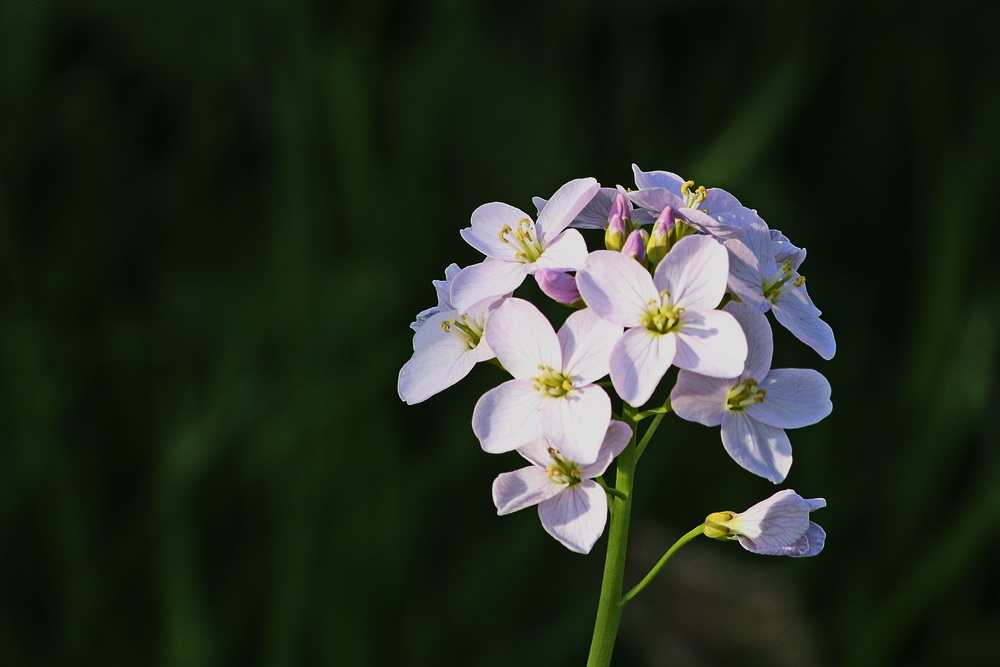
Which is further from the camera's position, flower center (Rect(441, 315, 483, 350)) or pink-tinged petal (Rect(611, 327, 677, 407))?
flower center (Rect(441, 315, 483, 350))

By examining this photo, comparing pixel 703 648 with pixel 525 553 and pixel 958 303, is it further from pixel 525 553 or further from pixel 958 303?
pixel 958 303

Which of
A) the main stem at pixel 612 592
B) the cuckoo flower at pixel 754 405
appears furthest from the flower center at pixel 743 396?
the main stem at pixel 612 592

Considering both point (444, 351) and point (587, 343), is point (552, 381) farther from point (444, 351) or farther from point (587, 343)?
point (444, 351)

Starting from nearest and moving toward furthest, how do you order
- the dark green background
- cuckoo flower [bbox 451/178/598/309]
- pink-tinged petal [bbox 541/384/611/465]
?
1. pink-tinged petal [bbox 541/384/611/465]
2. cuckoo flower [bbox 451/178/598/309]
3. the dark green background

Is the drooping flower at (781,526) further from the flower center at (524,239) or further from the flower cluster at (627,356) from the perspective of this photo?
the flower center at (524,239)

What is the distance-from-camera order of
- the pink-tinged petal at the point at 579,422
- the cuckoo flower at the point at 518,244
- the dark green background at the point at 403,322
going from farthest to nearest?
the dark green background at the point at 403,322 → the cuckoo flower at the point at 518,244 → the pink-tinged petal at the point at 579,422

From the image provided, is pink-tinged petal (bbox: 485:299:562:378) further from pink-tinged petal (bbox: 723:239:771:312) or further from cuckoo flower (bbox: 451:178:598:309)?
pink-tinged petal (bbox: 723:239:771:312)

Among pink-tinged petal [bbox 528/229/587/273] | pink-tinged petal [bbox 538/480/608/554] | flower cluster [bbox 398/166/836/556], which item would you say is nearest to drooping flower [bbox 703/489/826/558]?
flower cluster [bbox 398/166/836/556]
